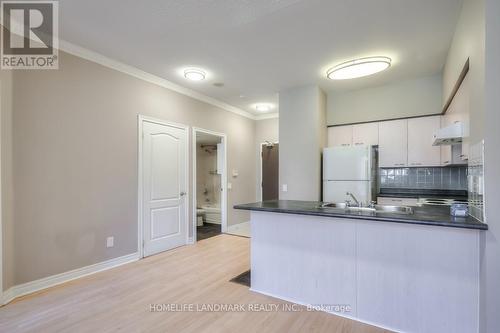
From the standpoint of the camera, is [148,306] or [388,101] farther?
[388,101]

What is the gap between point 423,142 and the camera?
4.07m

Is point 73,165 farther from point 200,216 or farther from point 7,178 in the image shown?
point 200,216

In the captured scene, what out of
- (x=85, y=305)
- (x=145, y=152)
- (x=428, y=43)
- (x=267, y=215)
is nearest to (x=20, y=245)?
(x=85, y=305)

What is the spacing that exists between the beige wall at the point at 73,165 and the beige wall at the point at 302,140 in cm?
221

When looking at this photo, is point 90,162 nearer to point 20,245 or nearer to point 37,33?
point 20,245

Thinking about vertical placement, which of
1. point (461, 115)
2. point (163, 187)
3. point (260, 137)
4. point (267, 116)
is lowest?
point (163, 187)

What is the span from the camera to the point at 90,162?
128 inches

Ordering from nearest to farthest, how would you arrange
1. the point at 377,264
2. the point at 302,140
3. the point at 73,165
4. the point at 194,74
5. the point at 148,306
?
the point at 377,264
the point at 148,306
the point at 73,165
the point at 194,74
the point at 302,140

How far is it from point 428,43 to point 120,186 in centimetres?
435

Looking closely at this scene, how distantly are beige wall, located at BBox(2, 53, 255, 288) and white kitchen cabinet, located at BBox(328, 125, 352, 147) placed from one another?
3.10 meters

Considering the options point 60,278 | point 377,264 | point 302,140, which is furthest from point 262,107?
point 60,278

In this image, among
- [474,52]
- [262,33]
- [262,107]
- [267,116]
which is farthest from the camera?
[267,116]

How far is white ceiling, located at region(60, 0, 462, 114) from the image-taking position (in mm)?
2365

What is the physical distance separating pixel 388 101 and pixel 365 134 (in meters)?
0.65
